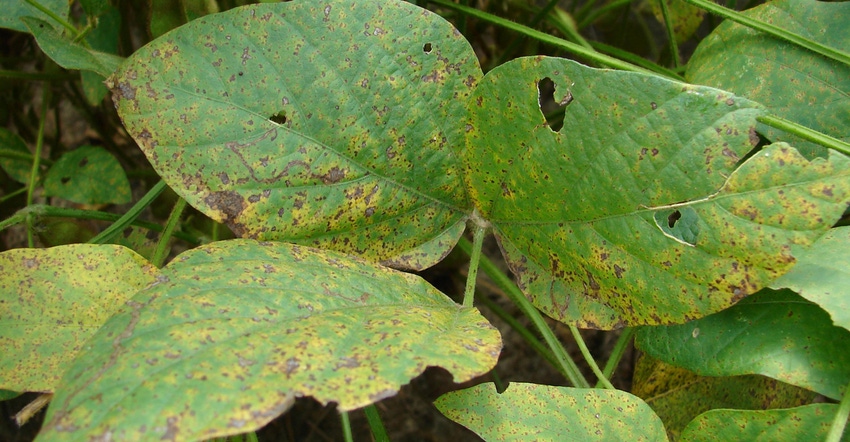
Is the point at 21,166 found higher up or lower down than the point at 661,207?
lower down

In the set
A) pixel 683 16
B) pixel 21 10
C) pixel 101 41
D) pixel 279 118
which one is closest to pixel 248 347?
pixel 279 118

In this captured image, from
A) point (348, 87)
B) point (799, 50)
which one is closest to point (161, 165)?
point (348, 87)

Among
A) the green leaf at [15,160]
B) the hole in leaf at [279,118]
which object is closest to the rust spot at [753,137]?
the hole in leaf at [279,118]

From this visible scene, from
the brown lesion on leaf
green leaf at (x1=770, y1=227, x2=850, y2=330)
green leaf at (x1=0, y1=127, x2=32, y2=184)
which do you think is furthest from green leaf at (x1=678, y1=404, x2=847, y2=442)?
green leaf at (x1=0, y1=127, x2=32, y2=184)

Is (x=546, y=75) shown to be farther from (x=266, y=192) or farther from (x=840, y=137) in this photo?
(x=840, y=137)

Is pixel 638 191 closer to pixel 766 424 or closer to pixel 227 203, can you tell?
pixel 766 424

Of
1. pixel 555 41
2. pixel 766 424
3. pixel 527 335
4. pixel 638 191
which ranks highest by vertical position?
pixel 555 41
